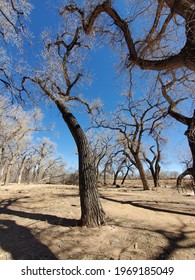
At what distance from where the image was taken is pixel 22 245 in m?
3.80

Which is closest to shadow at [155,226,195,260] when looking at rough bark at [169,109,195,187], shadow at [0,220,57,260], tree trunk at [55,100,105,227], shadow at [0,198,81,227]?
rough bark at [169,109,195,187]

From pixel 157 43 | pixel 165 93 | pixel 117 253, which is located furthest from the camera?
pixel 165 93

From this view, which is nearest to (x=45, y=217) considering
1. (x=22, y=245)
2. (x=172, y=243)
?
(x=22, y=245)

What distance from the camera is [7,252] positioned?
3.57 meters

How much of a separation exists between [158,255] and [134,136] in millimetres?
12198

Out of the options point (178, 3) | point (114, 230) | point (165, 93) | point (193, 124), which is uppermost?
point (178, 3)

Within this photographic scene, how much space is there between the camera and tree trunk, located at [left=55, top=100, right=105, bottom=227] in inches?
182

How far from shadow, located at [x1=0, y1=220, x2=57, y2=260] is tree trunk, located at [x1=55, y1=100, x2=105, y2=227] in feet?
3.95

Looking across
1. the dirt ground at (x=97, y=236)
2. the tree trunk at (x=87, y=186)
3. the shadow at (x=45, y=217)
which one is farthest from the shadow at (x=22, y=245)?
the tree trunk at (x=87, y=186)

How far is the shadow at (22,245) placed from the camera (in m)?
3.39

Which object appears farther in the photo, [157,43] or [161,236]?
[157,43]
